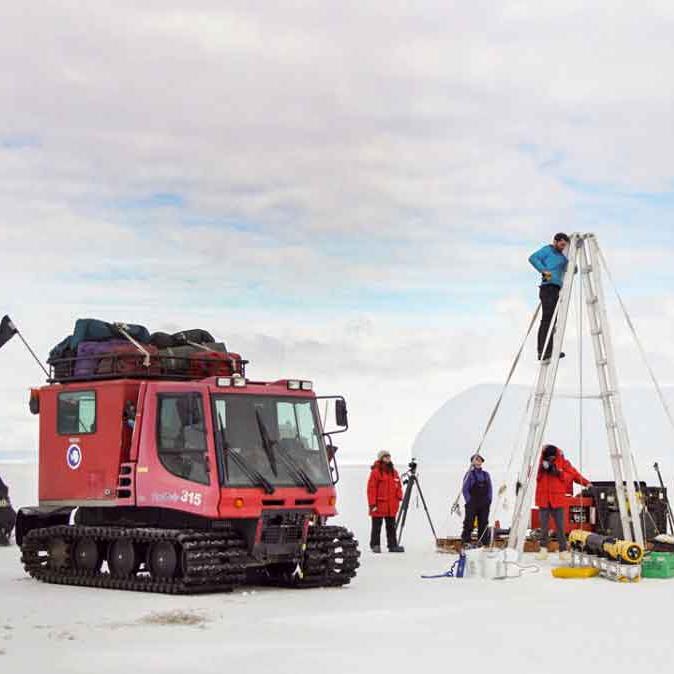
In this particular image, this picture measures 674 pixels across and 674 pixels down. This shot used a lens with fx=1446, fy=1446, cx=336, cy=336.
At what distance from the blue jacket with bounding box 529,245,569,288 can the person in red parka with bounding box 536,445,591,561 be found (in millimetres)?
2425

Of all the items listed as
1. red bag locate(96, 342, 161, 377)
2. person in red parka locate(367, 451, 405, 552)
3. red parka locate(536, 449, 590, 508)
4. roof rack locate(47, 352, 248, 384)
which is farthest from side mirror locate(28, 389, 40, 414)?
red parka locate(536, 449, 590, 508)

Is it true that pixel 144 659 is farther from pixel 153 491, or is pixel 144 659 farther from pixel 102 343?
pixel 102 343

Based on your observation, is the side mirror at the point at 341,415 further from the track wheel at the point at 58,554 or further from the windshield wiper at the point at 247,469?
the track wheel at the point at 58,554

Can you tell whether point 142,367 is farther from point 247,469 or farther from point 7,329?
point 7,329

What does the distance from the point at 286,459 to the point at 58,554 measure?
351 centimetres

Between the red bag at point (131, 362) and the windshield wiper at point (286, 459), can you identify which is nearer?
the windshield wiper at point (286, 459)

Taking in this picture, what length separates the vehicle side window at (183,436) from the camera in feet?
55.2

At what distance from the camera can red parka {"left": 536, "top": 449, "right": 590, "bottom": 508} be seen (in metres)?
20.8

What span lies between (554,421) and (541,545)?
95.4 m

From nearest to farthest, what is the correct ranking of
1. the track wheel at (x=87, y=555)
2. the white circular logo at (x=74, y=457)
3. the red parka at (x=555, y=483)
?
the track wheel at (x=87, y=555) → the white circular logo at (x=74, y=457) → the red parka at (x=555, y=483)

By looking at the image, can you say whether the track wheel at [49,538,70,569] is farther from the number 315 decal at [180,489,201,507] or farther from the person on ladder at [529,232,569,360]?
the person on ladder at [529,232,569,360]

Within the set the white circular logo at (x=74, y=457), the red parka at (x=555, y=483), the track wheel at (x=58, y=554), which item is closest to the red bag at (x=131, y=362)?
the white circular logo at (x=74, y=457)

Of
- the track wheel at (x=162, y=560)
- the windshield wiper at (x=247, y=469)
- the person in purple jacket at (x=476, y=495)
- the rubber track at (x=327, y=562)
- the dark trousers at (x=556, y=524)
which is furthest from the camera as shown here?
the person in purple jacket at (x=476, y=495)

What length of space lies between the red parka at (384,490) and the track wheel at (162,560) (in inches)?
252
